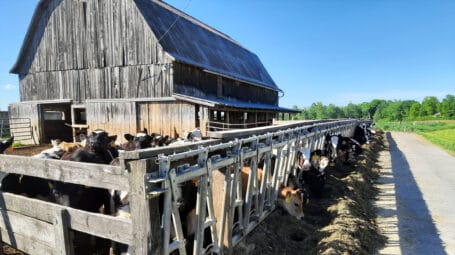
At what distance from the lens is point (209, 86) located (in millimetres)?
17375

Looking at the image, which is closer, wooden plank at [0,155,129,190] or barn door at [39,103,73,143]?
wooden plank at [0,155,129,190]

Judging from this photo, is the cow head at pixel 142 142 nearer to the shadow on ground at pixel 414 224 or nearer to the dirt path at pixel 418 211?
the dirt path at pixel 418 211

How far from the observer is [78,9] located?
1583cm

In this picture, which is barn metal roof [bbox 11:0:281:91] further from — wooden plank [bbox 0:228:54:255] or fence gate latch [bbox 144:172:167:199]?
fence gate latch [bbox 144:172:167:199]

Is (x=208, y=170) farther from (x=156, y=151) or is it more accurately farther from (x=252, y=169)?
(x=252, y=169)

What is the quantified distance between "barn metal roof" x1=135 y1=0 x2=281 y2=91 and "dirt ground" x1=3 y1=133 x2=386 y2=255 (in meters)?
9.93

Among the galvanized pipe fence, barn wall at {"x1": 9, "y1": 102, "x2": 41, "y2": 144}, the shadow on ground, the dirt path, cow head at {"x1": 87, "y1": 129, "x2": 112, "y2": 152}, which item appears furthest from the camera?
barn wall at {"x1": 9, "y1": 102, "x2": 41, "y2": 144}

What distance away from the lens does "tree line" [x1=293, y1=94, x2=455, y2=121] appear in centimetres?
10705

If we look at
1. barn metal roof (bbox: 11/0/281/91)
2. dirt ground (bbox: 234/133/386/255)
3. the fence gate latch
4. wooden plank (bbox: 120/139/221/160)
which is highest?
barn metal roof (bbox: 11/0/281/91)

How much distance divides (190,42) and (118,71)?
15.8ft

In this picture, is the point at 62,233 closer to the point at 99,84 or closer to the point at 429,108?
the point at 99,84

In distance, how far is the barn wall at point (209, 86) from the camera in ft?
47.3

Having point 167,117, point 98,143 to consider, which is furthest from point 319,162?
point 167,117

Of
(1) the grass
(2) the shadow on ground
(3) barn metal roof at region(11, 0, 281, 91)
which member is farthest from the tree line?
(2) the shadow on ground
